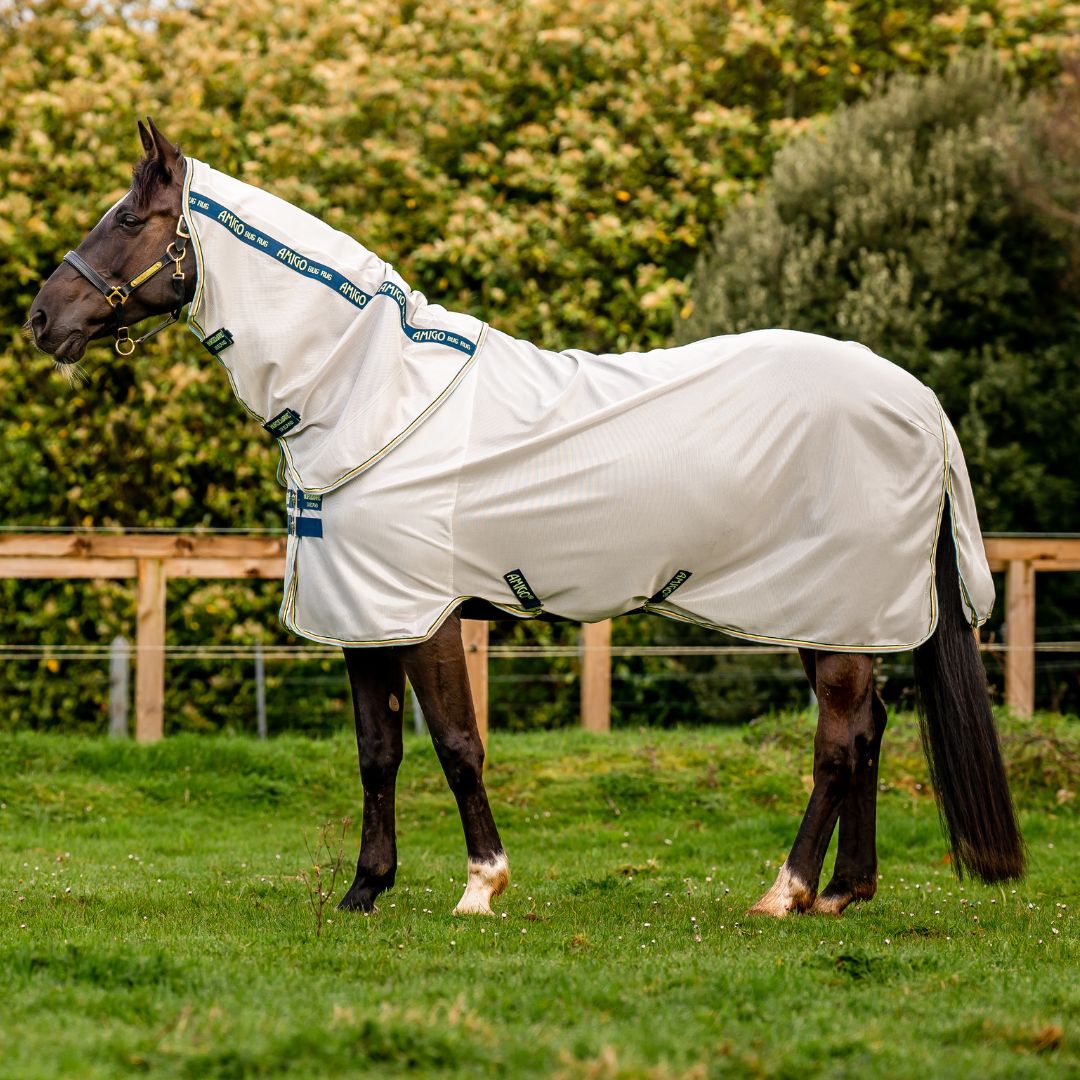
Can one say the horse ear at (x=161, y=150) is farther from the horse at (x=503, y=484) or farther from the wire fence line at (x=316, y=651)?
the wire fence line at (x=316, y=651)

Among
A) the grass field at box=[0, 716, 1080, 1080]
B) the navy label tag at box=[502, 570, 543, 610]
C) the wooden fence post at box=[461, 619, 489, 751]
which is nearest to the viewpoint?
the grass field at box=[0, 716, 1080, 1080]

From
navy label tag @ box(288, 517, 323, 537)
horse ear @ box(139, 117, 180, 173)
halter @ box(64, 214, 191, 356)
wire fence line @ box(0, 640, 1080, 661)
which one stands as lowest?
wire fence line @ box(0, 640, 1080, 661)

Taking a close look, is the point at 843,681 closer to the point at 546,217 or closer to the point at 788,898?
the point at 788,898

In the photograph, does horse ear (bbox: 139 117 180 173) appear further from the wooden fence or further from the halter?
the wooden fence

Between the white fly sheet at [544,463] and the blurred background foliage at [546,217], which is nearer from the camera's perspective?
the white fly sheet at [544,463]

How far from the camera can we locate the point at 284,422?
5.58 metres

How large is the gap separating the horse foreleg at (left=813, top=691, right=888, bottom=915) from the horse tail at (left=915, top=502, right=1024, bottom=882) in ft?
0.75

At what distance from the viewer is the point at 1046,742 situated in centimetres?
909

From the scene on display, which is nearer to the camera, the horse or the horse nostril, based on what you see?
the horse

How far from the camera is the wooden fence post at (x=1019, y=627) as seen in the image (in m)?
10.2

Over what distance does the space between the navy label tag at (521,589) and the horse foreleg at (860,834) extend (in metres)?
1.50

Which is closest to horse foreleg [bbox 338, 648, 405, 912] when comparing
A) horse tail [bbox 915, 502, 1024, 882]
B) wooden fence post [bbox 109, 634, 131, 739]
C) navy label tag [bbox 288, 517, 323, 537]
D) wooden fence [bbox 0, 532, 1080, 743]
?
navy label tag [bbox 288, 517, 323, 537]

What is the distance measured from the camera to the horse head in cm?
559

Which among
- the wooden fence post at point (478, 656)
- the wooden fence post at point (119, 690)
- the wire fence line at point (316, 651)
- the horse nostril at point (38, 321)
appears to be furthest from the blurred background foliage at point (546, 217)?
the horse nostril at point (38, 321)
